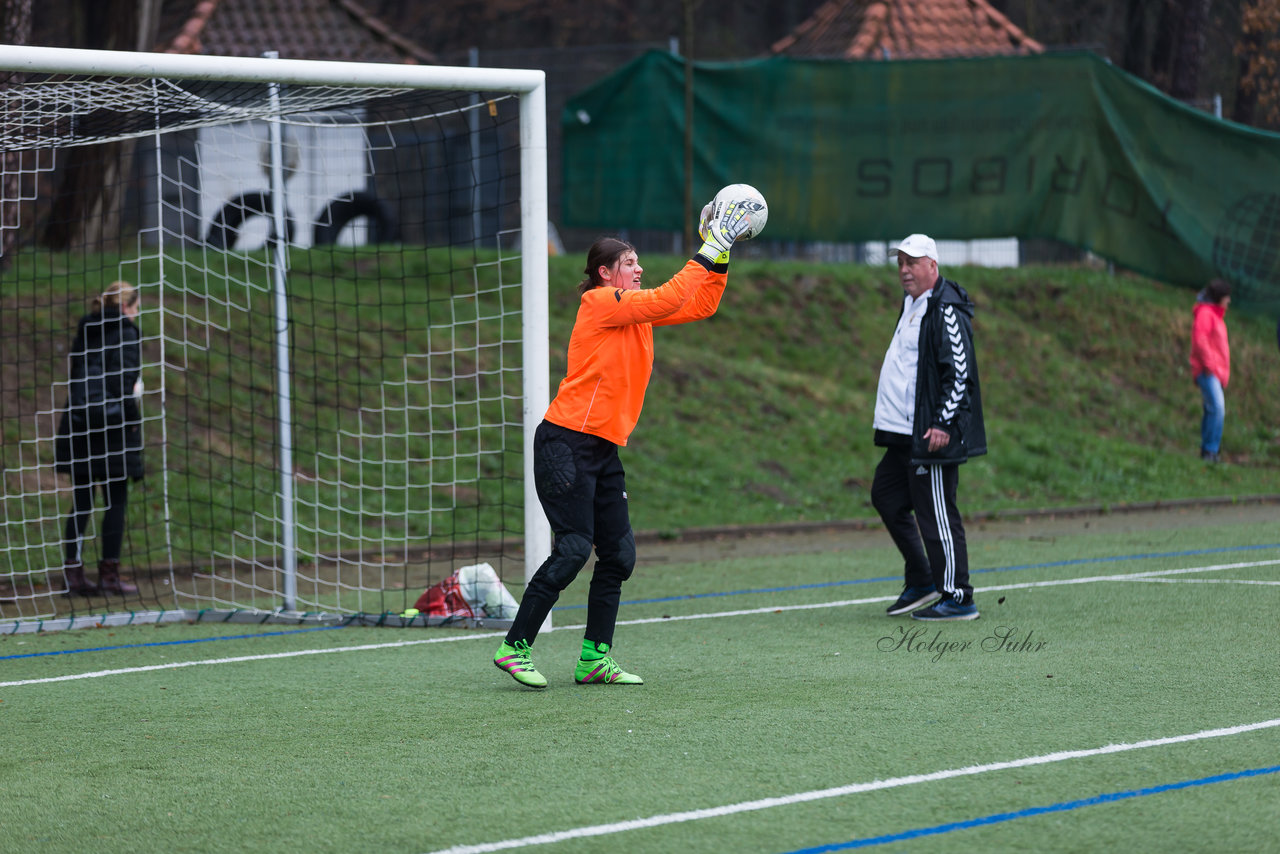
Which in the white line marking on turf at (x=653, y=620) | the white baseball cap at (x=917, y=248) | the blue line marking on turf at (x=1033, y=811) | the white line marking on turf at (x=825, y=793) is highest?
the white baseball cap at (x=917, y=248)

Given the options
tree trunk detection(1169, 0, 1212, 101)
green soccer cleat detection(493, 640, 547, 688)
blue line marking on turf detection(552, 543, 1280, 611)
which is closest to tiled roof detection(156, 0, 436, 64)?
tree trunk detection(1169, 0, 1212, 101)

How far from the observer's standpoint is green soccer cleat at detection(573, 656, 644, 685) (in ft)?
21.0

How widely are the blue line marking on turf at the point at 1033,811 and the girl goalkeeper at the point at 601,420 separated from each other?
7.81 ft

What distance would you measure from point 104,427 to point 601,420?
4.79 metres

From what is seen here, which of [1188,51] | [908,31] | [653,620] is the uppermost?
[908,31]

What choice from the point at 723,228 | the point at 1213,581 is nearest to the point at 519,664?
the point at 723,228

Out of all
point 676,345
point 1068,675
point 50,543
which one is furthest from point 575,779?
point 676,345

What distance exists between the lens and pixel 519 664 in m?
6.30

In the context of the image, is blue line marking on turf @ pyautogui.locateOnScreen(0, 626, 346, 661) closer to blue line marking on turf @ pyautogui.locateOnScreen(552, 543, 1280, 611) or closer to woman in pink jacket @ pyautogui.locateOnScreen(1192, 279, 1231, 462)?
blue line marking on turf @ pyautogui.locateOnScreen(552, 543, 1280, 611)

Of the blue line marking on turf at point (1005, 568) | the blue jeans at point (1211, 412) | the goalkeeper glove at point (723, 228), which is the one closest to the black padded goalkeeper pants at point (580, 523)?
the goalkeeper glove at point (723, 228)

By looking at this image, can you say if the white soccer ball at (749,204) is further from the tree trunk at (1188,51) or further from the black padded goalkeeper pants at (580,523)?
the tree trunk at (1188,51)

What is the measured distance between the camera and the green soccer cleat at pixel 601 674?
252 inches

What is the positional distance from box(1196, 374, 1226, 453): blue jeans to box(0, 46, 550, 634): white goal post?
7129mm

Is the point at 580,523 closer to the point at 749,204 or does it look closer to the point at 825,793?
the point at 749,204
